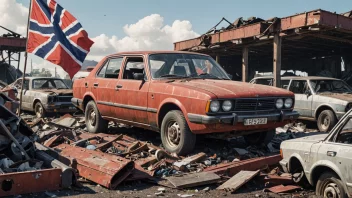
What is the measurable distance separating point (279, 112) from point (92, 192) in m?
3.27

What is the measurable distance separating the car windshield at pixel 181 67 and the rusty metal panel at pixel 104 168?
2.03 m

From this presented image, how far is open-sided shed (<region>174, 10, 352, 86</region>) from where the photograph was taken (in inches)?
483

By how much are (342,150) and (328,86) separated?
7649 mm

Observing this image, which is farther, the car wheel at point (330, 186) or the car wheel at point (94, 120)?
the car wheel at point (94, 120)

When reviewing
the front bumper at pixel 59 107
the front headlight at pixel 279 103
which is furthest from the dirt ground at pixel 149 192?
the front bumper at pixel 59 107

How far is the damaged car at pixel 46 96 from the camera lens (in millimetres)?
11898

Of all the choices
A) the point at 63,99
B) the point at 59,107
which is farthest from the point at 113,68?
the point at 63,99

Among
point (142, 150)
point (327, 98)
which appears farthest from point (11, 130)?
point (327, 98)

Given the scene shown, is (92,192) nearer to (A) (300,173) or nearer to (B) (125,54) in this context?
(A) (300,173)

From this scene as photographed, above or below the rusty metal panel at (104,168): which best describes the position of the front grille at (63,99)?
above

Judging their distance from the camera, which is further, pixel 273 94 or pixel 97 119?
pixel 97 119

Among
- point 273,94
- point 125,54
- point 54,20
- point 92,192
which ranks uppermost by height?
point 54,20

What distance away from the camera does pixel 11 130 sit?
5.15 m

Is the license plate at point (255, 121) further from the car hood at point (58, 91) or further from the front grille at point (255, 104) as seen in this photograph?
the car hood at point (58, 91)
